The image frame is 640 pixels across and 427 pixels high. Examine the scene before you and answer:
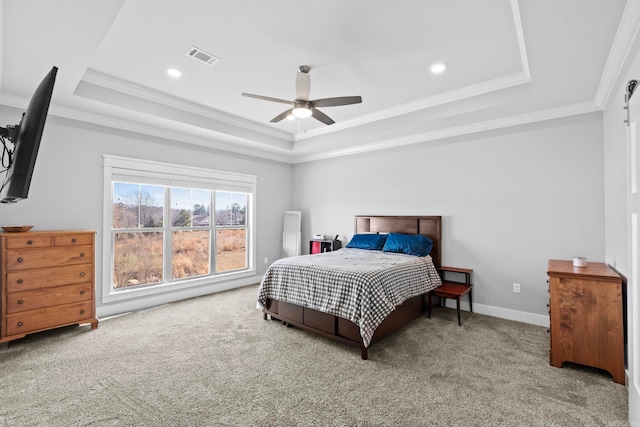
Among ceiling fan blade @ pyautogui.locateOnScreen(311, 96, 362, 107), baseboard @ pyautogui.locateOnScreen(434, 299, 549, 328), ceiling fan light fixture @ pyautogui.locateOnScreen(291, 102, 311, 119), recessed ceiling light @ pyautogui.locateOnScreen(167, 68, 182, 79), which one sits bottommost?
baseboard @ pyautogui.locateOnScreen(434, 299, 549, 328)

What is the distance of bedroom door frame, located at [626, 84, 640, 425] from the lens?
70.2 inches

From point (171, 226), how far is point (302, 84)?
3158mm

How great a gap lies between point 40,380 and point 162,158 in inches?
119

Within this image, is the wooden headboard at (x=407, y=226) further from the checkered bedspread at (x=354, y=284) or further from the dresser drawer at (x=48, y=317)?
the dresser drawer at (x=48, y=317)

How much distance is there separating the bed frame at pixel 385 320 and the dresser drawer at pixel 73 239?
85.8 inches

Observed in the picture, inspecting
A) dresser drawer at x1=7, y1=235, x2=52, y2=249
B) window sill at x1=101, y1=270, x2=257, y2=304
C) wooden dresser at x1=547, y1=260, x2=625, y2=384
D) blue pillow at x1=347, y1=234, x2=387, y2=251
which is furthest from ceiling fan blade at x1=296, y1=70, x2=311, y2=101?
window sill at x1=101, y1=270, x2=257, y2=304

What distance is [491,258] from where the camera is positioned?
4.10 metres

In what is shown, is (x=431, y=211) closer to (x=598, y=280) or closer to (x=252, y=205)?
(x=598, y=280)

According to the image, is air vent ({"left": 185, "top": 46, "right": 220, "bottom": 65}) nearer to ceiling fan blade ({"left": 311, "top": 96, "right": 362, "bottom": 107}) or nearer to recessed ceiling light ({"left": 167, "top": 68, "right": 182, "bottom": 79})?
recessed ceiling light ({"left": 167, "top": 68, "right": 182, "bottom": 79})

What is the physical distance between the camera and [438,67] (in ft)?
10.1

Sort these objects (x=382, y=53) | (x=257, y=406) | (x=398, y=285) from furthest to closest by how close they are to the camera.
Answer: (x=398, y=285) < (x=382, y=53) < (x=257, y=406)

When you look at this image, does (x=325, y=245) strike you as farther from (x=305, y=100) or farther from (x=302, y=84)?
(x=302, y=84)

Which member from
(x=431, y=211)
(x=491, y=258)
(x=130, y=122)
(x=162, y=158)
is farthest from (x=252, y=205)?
(x=491, y=258)

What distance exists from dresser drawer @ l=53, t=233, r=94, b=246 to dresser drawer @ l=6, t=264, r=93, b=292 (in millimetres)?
253
